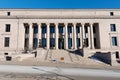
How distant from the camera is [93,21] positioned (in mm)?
43125

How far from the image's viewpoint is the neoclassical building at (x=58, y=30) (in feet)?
138

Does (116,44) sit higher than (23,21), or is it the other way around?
(23,21)

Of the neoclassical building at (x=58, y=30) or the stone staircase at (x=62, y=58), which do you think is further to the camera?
the neoclassical building at (x=58, y=30)

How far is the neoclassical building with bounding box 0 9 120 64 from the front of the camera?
138 feet

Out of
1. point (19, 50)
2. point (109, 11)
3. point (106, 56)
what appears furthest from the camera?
point (109, 11)

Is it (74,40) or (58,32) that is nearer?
(74,40)

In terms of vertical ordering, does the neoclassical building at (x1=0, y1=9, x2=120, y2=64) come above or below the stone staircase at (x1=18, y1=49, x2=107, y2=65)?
above

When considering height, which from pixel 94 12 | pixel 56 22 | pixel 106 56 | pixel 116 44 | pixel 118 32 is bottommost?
pixel 106 56

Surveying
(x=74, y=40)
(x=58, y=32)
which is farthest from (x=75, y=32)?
(x=58, y=32)

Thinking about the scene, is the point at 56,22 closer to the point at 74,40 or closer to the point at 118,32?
the point at 74,40

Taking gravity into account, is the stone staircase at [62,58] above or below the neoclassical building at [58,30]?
below

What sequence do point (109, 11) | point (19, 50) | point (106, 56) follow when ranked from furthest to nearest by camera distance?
point (109, 11) < point (19, 50) < point (106, 56)

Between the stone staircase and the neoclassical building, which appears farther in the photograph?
the neoclassical building

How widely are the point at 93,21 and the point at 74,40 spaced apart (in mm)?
7744
